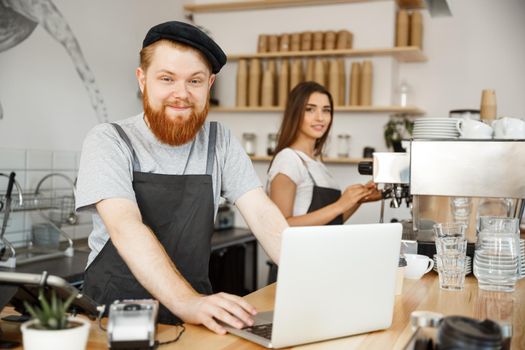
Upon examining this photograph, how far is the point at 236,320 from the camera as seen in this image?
54.1 inches

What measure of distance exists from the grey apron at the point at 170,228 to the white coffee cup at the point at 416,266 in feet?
2.31

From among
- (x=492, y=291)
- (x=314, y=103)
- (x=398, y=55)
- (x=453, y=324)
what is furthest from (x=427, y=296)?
(x=398, y=55)

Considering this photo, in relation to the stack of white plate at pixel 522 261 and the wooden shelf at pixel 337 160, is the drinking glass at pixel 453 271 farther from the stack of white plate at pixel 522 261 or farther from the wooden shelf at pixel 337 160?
the wooden shelf at pixel 337 160

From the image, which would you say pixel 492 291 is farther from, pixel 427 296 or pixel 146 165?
pixel 146 165

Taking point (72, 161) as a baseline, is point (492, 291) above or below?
below

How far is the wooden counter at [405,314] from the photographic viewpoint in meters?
1.30

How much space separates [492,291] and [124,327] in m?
1.29

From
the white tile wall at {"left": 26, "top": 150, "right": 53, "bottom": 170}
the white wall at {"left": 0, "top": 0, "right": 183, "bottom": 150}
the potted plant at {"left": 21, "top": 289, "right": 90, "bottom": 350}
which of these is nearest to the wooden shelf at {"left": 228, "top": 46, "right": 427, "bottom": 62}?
the white wall at {"left": 0, "top": 0, "right": 183, "bottom": 150}

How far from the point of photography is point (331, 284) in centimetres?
127

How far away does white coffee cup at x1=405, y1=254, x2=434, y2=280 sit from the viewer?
2.09 metres

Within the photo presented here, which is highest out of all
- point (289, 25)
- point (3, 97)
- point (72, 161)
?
point (289, 25)

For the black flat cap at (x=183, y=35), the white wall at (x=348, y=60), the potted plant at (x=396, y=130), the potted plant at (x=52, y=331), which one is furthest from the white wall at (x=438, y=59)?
the potted plant at (x=52, y=331)

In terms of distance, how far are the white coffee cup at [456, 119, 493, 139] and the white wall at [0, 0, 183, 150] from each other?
7.70ft

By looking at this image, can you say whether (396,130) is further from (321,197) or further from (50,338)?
(50,338)
